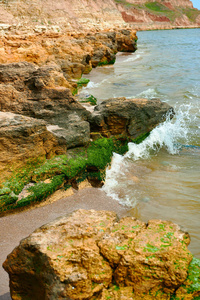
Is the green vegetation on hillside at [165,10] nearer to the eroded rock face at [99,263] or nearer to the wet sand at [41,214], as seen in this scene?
the wet sand at [41,214]

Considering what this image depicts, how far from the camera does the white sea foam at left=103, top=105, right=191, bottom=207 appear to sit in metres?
5.68

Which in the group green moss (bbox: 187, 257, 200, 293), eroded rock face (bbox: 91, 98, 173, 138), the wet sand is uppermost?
eroded rock face (bbox: 91, 98, 173, 138)

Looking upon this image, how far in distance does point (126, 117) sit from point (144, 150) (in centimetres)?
104

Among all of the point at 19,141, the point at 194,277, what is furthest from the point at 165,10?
the point at 194,277

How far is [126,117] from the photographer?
7.26m

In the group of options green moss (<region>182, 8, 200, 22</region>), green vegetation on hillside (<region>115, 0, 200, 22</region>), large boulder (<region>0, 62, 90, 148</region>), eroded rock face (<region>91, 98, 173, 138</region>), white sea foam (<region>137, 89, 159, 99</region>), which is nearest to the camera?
large boulder (<region>0, 62, 90, 148</region>)

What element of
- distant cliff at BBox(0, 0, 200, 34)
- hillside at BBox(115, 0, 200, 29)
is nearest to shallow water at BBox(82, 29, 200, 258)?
distant cliff at BBox(0, 0, 200, 34)

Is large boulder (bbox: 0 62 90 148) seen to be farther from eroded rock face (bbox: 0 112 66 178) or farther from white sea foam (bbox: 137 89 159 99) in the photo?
white sea foam (bbox: 137 89 159 99)

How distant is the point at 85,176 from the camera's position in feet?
19.5

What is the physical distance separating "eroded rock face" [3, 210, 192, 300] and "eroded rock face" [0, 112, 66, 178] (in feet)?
8.14

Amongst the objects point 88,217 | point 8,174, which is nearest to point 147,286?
point 88,217

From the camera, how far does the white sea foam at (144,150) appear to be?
18.6 ft

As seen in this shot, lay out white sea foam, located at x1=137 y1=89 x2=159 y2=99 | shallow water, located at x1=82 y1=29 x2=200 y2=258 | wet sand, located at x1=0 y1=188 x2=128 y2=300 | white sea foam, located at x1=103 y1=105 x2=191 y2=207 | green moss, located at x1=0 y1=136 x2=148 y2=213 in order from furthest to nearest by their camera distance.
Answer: white sea foam, located at x1=137 y1=89 x2=159 y2=99
white sea foam, located at x1=103 y1=105 x2=191 y2=207
shallow water, located at x1=82 y1=29 x2=200 y2=258
green moss, located at x1=0 y1=136 x2=148 y2=213
wet sand, located at x1=0 y1=188 x2=128 y2=300

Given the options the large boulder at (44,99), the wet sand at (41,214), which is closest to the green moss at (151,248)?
the wet sand at (41,214)
